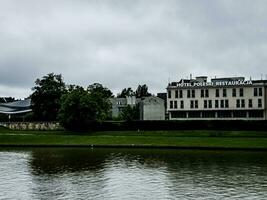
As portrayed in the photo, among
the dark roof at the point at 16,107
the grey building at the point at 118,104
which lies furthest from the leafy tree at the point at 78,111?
the dark roof at the point at 16,107

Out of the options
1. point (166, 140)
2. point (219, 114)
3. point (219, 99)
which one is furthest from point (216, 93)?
point (166, 140)

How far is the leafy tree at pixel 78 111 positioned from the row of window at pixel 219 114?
28388 mm

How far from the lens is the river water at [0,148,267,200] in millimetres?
30812

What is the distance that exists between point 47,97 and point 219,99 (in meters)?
46.1

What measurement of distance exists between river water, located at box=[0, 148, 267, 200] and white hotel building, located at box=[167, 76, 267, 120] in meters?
66.0

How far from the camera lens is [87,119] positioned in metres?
102

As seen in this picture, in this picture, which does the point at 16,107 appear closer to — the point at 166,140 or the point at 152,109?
the point at 152,109

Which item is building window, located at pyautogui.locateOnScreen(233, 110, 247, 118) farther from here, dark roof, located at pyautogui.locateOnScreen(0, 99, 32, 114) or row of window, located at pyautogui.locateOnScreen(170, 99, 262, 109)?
dark roof, located at pyautogui.locateOnScreen(0, 99, 32, 114)

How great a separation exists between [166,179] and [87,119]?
65.5m

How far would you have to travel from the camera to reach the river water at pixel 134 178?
3081 cm

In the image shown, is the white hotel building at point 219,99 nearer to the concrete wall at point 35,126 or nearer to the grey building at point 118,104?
the concrete wall at point 35,126

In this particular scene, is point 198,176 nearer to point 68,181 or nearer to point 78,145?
point 68,181

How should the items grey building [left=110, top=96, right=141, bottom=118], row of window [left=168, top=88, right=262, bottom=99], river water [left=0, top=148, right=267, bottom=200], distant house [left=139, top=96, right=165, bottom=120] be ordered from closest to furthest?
river water [left=0, top=148, right=267, bottom=200], row of window [left=168, top=88, right=262, bottom=99], distant house [left=139, top=96, right=165, bottom=120], grey building [left=110, top=96, right=141, bottom=118]

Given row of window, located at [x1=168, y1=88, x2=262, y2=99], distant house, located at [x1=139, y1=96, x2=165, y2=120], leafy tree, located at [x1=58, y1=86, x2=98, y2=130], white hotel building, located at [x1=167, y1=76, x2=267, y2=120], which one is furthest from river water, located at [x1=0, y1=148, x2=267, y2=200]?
distant house, located at [x1=139, y1=96, x2=165, y2=120]
